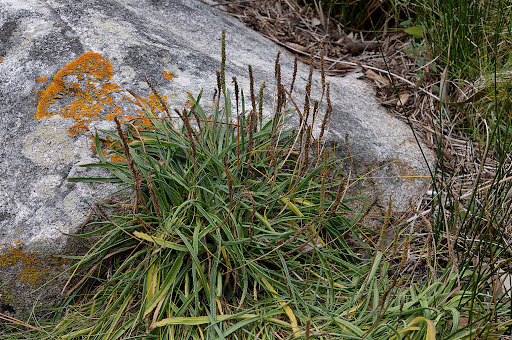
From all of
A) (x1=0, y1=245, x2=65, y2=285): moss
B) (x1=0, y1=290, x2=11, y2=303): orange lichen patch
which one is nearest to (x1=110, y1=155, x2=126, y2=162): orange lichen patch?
(x1=0, y1=245, x2=65, y2=285): moss

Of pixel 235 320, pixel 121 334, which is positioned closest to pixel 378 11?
pixel 235 320

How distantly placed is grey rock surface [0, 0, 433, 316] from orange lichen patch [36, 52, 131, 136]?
40 millimetres

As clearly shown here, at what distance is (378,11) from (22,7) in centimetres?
262

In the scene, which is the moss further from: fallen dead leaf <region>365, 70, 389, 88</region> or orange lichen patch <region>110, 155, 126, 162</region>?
fallen dead leaf <region>365, 70, 389, 88</region>

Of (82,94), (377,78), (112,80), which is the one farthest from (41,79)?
(377,78)

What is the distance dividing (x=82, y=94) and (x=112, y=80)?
17cm

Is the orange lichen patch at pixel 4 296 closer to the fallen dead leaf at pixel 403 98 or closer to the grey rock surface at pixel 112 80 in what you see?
the grey rock surface at pixel 112 80

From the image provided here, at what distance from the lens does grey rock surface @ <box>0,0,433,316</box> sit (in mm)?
1853

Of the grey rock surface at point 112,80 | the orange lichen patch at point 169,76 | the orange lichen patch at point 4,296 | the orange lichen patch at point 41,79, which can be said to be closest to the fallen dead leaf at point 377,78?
the grey rock surface at point 112,80

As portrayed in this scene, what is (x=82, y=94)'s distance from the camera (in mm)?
2143

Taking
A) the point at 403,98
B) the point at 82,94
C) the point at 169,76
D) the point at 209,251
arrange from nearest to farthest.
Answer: the point at 209,251, the point at 82,94, the point at 169,76, the point at 403,98

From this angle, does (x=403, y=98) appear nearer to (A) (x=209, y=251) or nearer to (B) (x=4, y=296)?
(A) (x=209, y=251)

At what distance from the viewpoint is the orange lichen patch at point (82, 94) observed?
207 centimetres

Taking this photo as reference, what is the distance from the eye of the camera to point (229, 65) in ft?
8.71
